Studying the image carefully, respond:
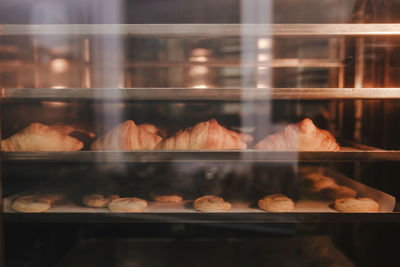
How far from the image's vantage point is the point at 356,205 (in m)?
1.30

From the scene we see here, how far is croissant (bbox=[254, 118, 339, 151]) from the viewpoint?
1342mm

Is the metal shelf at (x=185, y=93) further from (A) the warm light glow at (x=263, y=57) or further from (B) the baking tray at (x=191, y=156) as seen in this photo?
(A) the warm light glow at (x=263, y=57)

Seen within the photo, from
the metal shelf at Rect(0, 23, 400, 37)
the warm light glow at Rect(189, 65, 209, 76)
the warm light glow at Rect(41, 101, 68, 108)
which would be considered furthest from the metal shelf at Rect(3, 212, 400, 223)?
the warm light glow at Rect(189, 65, 209, 76)

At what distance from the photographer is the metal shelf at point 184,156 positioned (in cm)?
123

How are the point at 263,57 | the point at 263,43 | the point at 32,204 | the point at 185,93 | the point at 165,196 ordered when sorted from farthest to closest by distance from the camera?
the point at 263,57 < the point at 263,43 < the point at 165,196 < the point at 32,204 < the point at 185,93

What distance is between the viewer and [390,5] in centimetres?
134

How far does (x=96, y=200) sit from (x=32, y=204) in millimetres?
294

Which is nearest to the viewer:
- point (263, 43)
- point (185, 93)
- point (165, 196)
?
point (185, 93)

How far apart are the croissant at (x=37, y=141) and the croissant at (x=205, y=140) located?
1.63 ft

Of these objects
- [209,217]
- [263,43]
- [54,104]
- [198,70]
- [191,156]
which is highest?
[263,43]

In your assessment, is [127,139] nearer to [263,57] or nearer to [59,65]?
[59,65]

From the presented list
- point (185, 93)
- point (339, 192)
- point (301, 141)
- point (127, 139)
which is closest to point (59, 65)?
point (127, 139)

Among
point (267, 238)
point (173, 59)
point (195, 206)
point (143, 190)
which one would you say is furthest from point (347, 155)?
point (173, 59)

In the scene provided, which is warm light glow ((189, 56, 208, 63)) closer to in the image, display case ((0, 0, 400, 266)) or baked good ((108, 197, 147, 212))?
display case ((0, 0, 400, 266))
